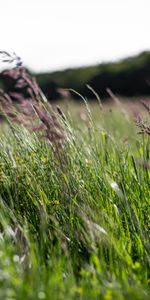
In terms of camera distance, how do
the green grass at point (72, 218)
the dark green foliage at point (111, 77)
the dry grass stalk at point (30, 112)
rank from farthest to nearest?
the dark green foliage at point (111, 77)
the dry grass stalk at point (30, 112)
the green grass at point (72, 218)

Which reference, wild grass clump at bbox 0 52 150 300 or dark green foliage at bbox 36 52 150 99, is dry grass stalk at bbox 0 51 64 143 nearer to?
wild grass clump at bbox 0 52 150 300

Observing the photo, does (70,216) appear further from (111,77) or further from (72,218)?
(111,77)

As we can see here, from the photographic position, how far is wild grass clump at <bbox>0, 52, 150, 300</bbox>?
2.33 meters

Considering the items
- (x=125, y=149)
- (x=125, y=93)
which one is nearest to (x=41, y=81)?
(x=125, y=93)

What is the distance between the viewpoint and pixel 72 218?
2951 millimetres

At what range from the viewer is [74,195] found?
10.2 feet

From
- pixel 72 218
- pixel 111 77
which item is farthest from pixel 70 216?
pixel 111 77

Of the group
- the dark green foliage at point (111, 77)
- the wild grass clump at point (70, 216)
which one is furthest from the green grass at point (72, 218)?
the dark green foliage at point (111, 77)

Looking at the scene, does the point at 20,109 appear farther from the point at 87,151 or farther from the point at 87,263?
the point at 87,263

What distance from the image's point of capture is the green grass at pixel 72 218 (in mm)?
2312

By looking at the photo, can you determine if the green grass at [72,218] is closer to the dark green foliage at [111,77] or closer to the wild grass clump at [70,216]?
the wild grass clump at [70,216]

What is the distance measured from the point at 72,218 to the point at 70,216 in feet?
0.11

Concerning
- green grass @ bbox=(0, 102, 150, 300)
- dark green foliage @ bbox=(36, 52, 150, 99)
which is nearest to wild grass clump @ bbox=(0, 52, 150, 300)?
green grass @ bbox=(0, 102, 150, 300)

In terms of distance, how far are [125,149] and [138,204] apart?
0.69 meters
